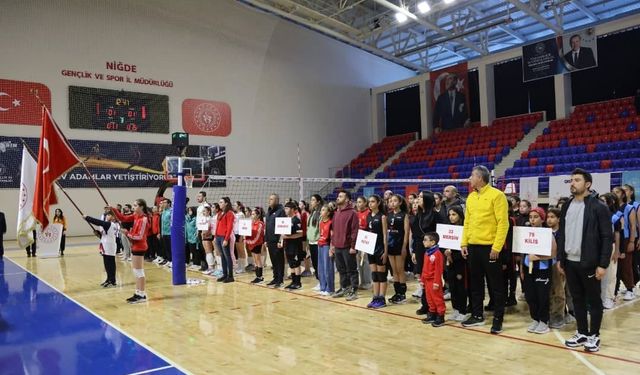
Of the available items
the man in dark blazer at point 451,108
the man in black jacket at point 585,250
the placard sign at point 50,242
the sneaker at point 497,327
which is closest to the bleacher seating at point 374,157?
the man in dark blazer at point 451,108

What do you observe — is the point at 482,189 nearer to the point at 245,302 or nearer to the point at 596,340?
the point at 596,340

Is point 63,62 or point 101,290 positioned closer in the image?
point 101,290

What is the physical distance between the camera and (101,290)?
805cm

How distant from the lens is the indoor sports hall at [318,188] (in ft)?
15.2

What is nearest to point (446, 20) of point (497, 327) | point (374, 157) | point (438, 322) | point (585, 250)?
point (374, 157)

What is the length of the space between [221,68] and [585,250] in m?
17.8

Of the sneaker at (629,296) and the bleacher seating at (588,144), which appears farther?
the bleacher seating at (588,144)

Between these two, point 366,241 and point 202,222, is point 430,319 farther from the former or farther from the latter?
point 202,222

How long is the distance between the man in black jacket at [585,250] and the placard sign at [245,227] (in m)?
5.37

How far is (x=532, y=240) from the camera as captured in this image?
4.85 m

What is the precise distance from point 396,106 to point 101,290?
19470 mm

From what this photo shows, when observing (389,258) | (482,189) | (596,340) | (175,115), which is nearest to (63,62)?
(175,115)

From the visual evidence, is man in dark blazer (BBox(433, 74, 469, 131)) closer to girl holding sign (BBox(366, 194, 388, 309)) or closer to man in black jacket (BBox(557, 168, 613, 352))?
girl holding sign (BBox(366, 194, 388, 309))

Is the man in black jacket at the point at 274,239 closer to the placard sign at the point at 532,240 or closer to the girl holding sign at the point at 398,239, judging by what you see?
the girl holding sign at the point at 398,239
